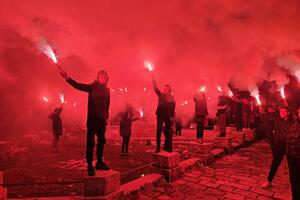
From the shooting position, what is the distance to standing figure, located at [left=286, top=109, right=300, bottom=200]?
3660 mm

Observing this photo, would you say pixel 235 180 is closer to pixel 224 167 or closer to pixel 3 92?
pixel 224 167

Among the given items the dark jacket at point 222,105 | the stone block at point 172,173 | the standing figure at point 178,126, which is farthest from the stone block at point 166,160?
the standing figure at point 178,126

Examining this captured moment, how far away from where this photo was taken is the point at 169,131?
6707 millimetres

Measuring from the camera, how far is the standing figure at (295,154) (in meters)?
3.66

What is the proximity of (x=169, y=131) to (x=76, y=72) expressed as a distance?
9.74m

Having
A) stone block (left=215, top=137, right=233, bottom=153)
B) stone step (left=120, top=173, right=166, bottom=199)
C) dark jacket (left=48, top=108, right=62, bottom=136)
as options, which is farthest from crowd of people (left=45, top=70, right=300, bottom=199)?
dark jacket (left=48, top=108, right=62, bottom=136)

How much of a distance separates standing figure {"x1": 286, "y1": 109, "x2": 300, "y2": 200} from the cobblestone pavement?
1424 mm

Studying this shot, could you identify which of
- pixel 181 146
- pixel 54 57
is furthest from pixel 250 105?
pixel 54 57

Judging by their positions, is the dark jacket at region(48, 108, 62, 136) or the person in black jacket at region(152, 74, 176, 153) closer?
the person in black jacket at region(152, 74, 176, 153)

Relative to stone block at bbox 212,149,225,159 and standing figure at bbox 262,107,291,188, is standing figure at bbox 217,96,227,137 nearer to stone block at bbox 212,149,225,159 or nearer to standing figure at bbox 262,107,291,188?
stone block at bbox 212,149,225,159

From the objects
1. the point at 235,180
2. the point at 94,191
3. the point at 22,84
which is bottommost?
the point at 235,180

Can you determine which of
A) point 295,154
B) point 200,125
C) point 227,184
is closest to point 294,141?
point 295,154

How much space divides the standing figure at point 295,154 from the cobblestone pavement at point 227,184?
1.42 meters

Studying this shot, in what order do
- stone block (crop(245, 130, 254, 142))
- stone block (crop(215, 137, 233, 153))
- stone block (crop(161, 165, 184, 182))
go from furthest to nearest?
stone block (crop(245, 130, 254, 142)) → stone block (crop(215, 137, 233, 153)) → stone block (crop(161, 165, 184, 182))
